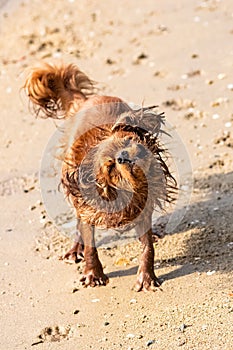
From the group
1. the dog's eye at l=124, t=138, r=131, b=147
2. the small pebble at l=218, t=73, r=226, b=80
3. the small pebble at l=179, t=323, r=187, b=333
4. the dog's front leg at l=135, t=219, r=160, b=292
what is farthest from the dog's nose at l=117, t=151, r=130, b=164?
the small pebble at l=218, t=73, r=226, b=80

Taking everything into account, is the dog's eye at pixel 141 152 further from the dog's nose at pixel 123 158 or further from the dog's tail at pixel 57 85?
the dog's tail at pixel 57 85

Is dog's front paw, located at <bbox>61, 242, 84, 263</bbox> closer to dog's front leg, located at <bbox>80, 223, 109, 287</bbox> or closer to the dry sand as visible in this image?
the dry sand

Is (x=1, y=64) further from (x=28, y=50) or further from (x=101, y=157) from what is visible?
(x=101, y=157)

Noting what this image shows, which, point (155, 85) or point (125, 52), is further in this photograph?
point (125, 52)

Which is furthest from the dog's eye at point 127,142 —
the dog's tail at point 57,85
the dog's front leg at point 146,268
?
the dog's tail at point 57,85

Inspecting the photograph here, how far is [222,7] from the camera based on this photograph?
10844mm

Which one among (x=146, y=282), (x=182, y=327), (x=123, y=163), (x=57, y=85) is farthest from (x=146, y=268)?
(x=57, y=85)

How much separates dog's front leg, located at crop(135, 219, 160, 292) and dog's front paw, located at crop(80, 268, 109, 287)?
0.93 feet

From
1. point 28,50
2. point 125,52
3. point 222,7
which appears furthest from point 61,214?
point 222,7

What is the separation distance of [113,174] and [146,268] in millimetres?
1027

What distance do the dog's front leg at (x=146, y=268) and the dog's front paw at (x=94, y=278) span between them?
28 cm

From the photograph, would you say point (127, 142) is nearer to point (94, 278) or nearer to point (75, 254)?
point (94, 278)

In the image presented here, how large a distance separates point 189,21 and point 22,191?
4315 millimetres

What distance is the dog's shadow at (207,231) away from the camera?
574cm
